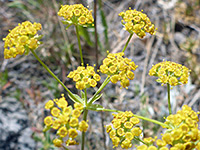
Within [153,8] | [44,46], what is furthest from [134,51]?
[44,46]

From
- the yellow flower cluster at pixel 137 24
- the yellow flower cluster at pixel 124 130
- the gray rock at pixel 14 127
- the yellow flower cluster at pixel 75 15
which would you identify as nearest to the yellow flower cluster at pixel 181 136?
the yellow flower cluster at pixel 124 130

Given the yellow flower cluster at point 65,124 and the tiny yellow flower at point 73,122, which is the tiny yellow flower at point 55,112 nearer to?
the yellow flower cluster at point 65,124

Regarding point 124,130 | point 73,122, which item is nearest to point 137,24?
point 124,130

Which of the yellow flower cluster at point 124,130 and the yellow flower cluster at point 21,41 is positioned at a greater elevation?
the yellow flower cluster at point 21,41

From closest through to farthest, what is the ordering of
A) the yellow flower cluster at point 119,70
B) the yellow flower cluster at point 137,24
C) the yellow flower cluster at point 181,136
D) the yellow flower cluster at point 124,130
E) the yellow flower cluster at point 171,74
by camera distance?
the yellow flower cluster at point 181,136 → the yellow flower cluster at point 124,130 → the yellow flower cluster at point 119,70 → the yellow flower cluster at point 171,74 → the yellow flower cluster at point 137,24

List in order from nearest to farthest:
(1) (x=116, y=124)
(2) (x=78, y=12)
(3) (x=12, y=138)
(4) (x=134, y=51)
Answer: (1) (x=116, y=124)
(2) (x=78, y=12)
(3) (x=12, y=138)
(4) (x=134, y=51)

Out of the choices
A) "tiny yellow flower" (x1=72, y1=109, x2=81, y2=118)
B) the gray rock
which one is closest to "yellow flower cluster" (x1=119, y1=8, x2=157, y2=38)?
"tiny yellow flower" (x1=72, y1=109, x2=81, y2=118)

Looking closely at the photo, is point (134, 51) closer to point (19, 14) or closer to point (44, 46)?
point (44, 46)
